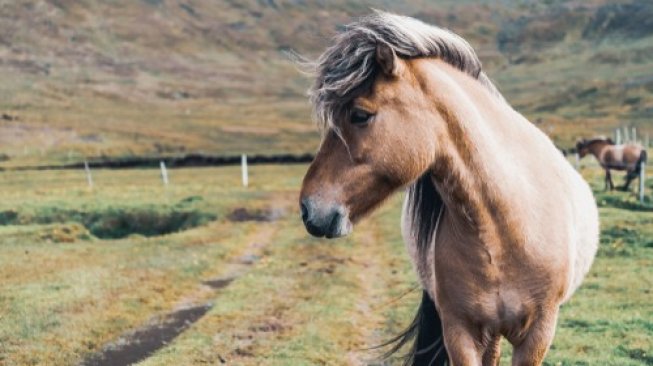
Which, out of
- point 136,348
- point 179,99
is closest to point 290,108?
point 179,99

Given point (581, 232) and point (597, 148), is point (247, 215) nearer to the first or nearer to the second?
point (597, 148)

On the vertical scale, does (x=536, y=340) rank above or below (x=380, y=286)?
above

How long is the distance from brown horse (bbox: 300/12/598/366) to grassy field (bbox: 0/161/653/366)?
0.41 meters

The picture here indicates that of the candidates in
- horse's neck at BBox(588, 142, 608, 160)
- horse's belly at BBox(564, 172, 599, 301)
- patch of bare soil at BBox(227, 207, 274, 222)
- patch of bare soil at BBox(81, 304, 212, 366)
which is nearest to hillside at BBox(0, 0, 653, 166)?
horse's belly at BBox(564, 172, 599, 301)

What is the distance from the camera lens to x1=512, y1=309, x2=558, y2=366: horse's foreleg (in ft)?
14.0

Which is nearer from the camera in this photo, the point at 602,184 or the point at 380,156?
the point at 380,156

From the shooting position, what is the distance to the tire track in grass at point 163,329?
375 inches

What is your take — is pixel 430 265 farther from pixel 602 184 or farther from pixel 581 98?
pixel 581 98

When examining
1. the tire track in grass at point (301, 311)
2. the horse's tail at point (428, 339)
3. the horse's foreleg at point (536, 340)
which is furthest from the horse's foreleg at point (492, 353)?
the tire track in grass at point (301, 311)

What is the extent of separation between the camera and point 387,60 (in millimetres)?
3604

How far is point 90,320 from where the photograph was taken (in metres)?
11.0

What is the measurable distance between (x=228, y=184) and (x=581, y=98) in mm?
102172

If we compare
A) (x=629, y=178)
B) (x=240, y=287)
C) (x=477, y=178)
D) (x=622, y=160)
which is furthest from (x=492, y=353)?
(x=622, y=160)

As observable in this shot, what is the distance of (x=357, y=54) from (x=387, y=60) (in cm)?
16
